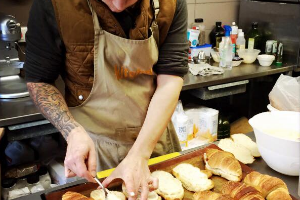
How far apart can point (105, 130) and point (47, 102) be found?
0.85 feet

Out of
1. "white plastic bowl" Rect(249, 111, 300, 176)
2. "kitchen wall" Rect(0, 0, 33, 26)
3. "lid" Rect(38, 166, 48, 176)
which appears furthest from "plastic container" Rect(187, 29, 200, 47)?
"white plastic bowl" Rect(249, 111, 300, 176)

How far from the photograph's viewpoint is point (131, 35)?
3.97 feet

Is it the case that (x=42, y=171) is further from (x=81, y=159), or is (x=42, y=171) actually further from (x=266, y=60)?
(x=266, y=60)

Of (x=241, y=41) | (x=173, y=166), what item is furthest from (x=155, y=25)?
(x=241, y=41)

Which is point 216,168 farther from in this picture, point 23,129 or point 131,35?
point 23,129

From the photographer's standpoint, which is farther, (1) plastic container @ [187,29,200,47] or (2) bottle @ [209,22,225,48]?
(2) bottle @ [209,22,225,48]

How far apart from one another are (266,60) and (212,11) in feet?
2.13

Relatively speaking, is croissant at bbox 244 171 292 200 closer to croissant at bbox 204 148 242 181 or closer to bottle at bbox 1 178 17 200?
croissant at bbox 204 148 242 181

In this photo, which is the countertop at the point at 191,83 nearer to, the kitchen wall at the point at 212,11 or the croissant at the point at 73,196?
the kitchen wall at the point at 212,11

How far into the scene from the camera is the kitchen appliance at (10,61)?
201 cm

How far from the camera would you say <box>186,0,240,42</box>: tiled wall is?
2928 millimetres

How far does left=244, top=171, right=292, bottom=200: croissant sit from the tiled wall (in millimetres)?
2034

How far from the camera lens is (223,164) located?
1.14 meters

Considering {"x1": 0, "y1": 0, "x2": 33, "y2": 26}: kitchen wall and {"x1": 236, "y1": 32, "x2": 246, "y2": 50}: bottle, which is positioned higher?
{"x1": 0, "y1": 0, "x2": 33, "y2": 26}: kitchen wall
